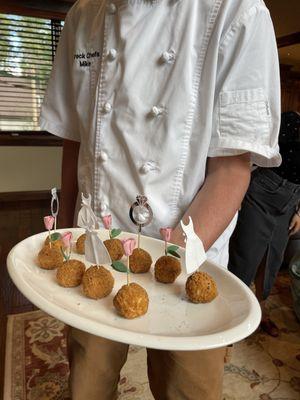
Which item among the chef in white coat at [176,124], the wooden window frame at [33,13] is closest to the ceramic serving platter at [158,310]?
the chef in white coat at [176,124]

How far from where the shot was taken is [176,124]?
0.67m

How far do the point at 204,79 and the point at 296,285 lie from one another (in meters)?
1.58

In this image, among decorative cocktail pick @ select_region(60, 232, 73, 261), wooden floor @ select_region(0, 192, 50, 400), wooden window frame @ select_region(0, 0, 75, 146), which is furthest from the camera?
wooden floor @ select_region(0, 192, 50, 400)

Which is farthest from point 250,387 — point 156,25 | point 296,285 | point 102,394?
point 156,25

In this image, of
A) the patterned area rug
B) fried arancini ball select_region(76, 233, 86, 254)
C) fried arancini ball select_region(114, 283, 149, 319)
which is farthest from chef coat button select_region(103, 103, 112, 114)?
the patterned area rug

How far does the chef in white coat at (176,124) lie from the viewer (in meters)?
0.63

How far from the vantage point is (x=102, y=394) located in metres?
0.72

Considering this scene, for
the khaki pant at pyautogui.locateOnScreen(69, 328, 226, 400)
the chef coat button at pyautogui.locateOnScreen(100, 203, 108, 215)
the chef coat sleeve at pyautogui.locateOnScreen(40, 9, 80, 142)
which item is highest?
the chef coat sleeve at pyautogui.locateOnScreen(40, 9, 80, 142)

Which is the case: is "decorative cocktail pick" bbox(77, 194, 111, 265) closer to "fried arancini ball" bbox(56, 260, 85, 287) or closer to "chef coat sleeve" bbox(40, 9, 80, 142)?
"fried arancini ball" bbox(56, 260, 85, 287)

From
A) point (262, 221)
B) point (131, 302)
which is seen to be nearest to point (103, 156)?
point (131, 302)

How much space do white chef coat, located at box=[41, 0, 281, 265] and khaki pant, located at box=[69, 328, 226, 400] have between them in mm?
213

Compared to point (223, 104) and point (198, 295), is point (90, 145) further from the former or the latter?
point (198, 295)

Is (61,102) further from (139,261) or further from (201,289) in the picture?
(201,289)

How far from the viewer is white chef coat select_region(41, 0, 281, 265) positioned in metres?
0.63
